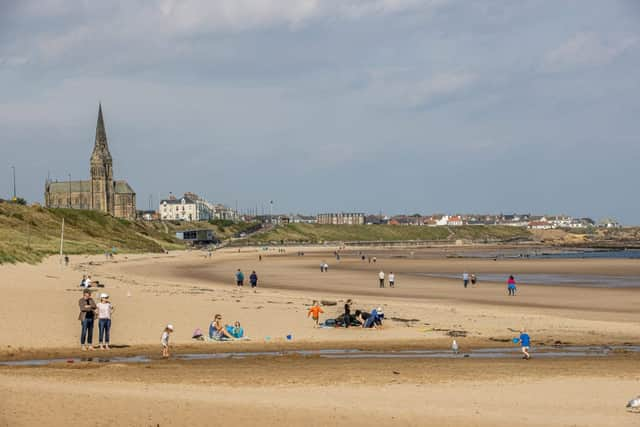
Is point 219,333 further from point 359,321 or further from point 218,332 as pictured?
point 359,321

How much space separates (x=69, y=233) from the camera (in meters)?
107

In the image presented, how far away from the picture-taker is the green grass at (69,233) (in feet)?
258

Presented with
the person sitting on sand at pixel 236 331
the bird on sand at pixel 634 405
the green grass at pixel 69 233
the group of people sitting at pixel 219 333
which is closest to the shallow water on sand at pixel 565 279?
the person sitting on sand at pixel 236 331

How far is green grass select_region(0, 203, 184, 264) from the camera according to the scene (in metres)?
78.6

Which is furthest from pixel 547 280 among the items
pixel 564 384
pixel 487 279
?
pixel 564 384

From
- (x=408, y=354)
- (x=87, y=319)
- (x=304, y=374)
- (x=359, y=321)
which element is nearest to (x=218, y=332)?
(x=87, y=319)

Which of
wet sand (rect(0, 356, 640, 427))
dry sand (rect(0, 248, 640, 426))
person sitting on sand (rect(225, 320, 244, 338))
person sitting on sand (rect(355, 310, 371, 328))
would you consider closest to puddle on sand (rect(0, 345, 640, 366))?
dry sand (rect(0, 248, 640, 426))

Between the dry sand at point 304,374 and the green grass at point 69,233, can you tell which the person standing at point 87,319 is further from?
the green grass at point 69,233

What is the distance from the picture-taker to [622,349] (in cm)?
2116

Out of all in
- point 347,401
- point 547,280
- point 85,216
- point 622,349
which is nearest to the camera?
point 347,401

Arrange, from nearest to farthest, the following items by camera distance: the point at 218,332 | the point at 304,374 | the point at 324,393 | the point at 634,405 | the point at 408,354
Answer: the point at 634,405
the point at 324,393
the point at 304,374
the point at 408,354
the point at 218,332

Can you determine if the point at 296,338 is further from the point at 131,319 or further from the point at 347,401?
the point at 347,401

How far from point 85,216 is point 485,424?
129055 mm

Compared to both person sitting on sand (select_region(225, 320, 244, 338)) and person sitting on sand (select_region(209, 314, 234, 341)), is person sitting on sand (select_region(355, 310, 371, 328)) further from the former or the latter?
person sitting on sand (select_region(209, 314, 234, 341))
